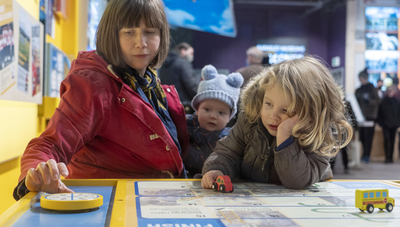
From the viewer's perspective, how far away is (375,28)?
8297 mm

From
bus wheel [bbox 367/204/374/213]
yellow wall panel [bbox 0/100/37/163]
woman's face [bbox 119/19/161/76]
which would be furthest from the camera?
yellow wall panel [bbox 0/100/37/163]

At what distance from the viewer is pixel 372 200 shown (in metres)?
0.81

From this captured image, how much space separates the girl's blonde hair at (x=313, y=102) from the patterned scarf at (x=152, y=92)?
1.36 feet

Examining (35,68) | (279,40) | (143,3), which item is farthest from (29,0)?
(279,40)

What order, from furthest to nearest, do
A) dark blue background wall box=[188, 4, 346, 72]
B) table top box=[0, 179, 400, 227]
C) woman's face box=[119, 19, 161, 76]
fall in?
dark blue background wall box=[188, 4, 346, 72] < woman's face box=[119, 19, 161, 76] < table top box=[0, 179, 400, 227]

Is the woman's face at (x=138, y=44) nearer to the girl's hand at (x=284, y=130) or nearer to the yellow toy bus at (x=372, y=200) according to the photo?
the girl's hand at (x=284, y=130)

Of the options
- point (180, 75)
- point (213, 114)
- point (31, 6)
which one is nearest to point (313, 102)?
point (213, 114)

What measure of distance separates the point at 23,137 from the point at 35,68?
1.79 feet

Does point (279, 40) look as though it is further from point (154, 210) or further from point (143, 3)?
point (154, 210)

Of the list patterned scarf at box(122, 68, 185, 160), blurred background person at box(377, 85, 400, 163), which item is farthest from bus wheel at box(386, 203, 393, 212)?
blurred background person at box(377, 85, 400, 163)

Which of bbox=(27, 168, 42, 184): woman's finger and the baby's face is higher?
the baby's face

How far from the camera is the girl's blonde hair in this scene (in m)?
1.18

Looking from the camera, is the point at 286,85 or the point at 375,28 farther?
the point at 375,28

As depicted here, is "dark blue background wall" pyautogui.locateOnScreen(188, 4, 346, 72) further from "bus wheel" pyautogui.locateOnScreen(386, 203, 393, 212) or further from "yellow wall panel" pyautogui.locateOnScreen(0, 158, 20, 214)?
"bus wheel" pyautogui.locateOnScreen(386, 203, 393, 212)
